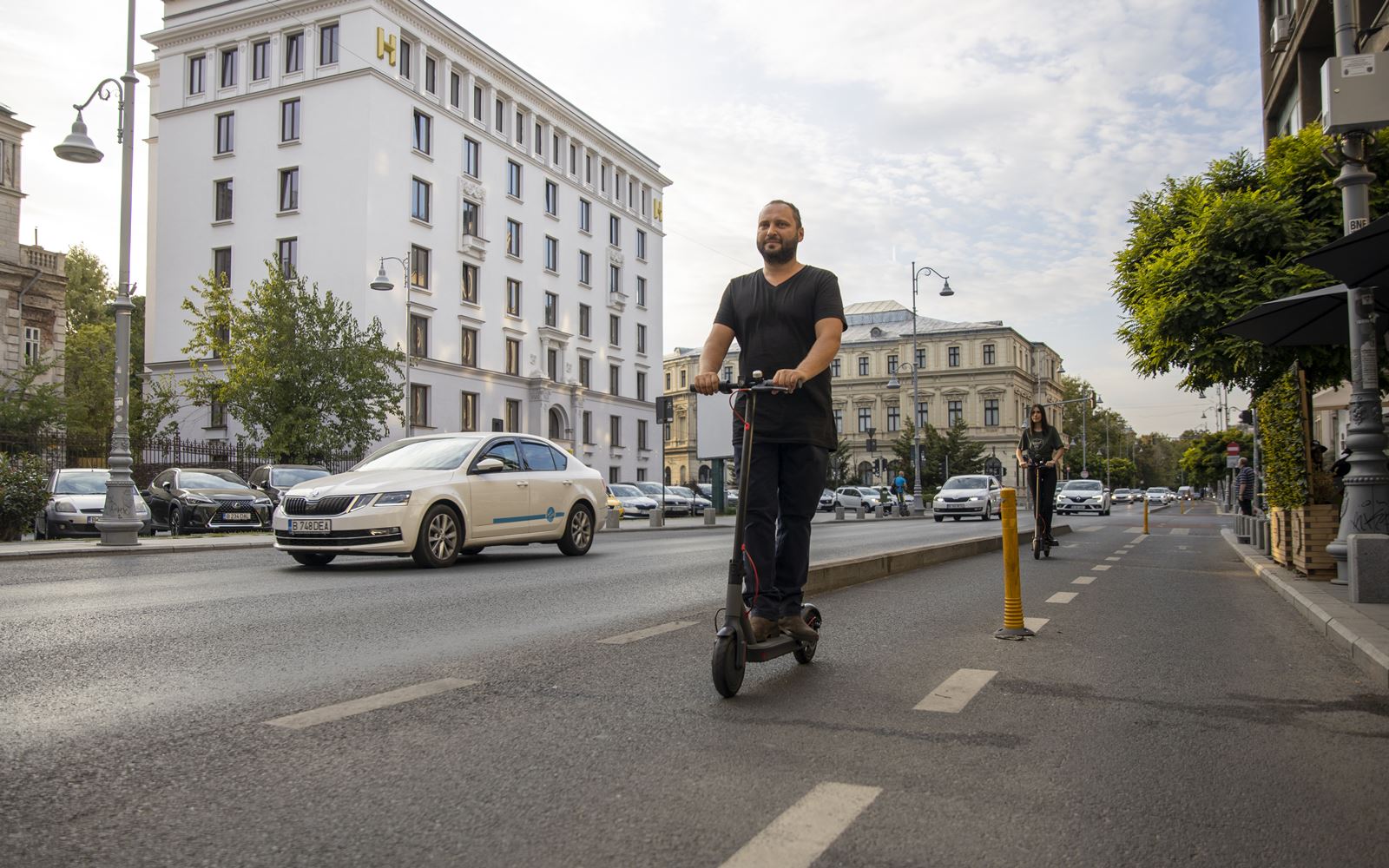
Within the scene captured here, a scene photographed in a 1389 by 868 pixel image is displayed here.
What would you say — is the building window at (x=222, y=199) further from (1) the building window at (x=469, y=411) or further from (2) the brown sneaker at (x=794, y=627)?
(2) the brown sneaker at (x=794, y=627)

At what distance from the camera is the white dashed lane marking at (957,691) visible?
438 cm

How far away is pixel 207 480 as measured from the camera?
72.5ft

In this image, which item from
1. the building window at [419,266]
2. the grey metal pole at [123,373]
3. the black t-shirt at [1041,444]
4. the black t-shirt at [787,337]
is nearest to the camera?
the black t-shirt at [787,337]

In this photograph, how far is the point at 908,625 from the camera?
274 inches

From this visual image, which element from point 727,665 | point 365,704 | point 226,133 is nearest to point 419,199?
point 226,133

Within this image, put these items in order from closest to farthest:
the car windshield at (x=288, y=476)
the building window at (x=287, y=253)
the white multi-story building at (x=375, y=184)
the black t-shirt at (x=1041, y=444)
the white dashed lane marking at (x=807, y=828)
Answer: the white dashed lane marking at (x=807, y=828), the black t-shirt at (x=1041, y=444), the car windshield at (x=288, y=476), the white multi-story building at (x=375, y=184), the building window at (x=287, y=253)

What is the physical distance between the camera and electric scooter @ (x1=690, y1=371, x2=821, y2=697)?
4387mm

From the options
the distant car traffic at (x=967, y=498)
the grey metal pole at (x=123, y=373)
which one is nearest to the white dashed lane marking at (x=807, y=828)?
the grey metal pole at (x=123, y=373)

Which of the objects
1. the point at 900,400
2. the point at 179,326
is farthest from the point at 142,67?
the point at 900,400

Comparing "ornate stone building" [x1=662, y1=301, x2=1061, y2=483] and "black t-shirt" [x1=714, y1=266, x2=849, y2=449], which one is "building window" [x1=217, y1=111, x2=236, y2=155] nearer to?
"black t-shirt" [x1=714, y1=266, x2=849, y2=449]

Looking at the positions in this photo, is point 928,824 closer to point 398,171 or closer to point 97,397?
point 398,171

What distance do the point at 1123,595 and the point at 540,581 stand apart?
5.09 m

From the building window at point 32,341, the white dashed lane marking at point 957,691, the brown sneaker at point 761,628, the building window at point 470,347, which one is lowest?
the white dashed lane marking at point 957,691

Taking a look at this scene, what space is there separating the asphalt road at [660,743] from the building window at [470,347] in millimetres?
43610
